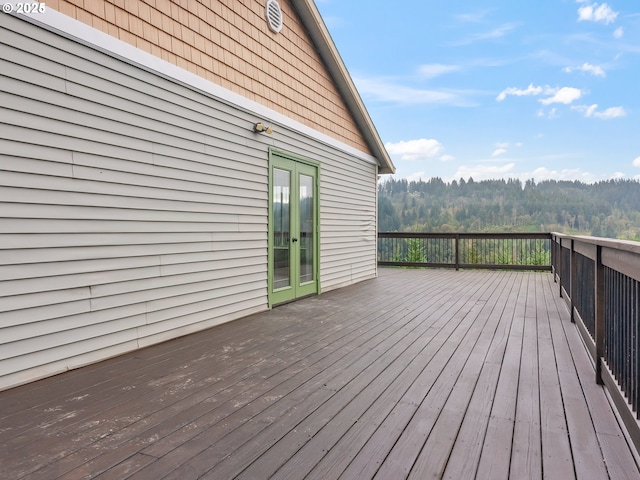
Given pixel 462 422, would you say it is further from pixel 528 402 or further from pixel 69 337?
pixel 69 337

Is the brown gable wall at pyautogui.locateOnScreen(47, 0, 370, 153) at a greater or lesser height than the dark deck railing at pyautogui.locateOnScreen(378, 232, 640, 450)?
greater

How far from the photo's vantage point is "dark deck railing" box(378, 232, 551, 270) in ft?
32.5

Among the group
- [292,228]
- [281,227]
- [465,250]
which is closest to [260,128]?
[281,227]

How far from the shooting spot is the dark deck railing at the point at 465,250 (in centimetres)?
991

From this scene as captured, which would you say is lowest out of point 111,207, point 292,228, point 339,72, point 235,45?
point 292,228

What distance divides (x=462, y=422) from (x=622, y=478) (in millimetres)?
670

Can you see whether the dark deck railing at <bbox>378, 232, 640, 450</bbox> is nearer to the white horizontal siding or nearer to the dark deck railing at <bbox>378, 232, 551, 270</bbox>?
the white horizontal siding

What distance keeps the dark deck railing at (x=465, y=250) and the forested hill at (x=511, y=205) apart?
10251 mm

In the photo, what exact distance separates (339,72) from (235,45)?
255 cm

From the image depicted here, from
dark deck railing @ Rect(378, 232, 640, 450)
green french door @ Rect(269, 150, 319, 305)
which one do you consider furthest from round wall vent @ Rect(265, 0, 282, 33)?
dark deck railing @ Rect(378, 232, 640, 450)

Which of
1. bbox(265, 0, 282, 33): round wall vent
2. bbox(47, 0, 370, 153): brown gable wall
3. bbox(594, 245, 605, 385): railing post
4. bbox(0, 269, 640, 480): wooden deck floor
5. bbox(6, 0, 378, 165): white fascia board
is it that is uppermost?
bbox(265, 0, 282, 33): round wall vent

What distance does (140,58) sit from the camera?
3.43 metres

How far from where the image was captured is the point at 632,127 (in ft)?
130

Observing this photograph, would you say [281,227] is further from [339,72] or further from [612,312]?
[612,312]
